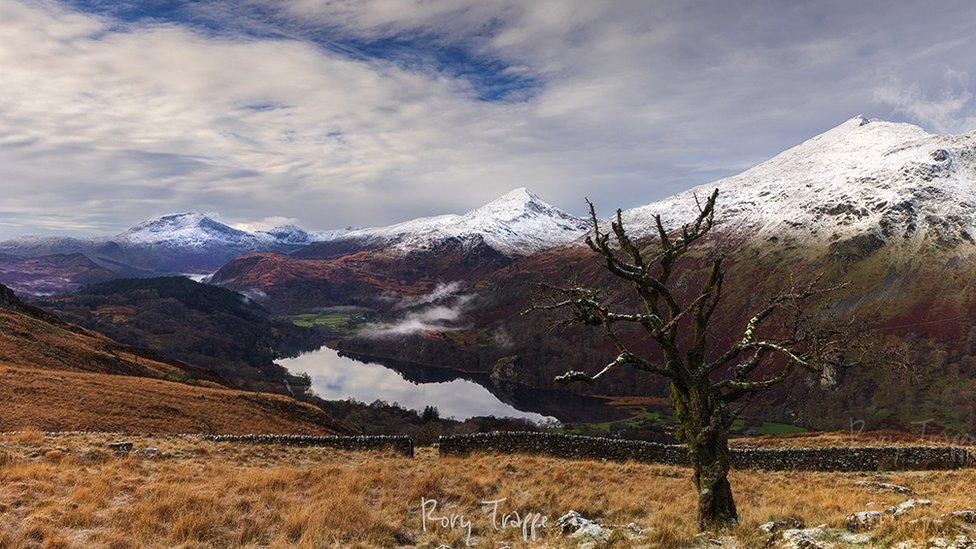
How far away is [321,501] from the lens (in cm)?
1352

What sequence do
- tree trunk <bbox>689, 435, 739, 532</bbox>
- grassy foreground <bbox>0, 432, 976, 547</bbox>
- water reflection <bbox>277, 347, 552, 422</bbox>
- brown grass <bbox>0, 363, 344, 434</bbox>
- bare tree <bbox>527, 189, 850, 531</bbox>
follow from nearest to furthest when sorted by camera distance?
grassy foreground <bbox>0, 432, 976, 547</bbox>
tree trunk <bbox>689, 435, 739, 532</bbox>
bare tree <bbox>527, 189, 850, 531</bbox>
brown grass <bbox>0, 363, 344, 434</bbox>
water reflection <bbox>277, 347, 552, 422</bbox>

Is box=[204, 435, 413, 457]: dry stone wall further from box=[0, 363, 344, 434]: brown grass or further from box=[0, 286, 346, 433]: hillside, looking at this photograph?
box=[0, 286, 346, 433]: hillside

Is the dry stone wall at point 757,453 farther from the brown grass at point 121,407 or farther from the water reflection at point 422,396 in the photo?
the water reflection at point 422,396

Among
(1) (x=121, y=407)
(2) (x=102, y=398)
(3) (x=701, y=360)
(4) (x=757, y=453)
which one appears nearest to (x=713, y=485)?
(3) (x=701, y=360)

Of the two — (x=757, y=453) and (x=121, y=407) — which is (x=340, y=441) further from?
(x=757, y=453)

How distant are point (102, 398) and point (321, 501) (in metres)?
31.7

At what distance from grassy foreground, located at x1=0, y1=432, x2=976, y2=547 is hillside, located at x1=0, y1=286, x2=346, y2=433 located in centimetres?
991

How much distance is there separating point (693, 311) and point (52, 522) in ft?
52.4

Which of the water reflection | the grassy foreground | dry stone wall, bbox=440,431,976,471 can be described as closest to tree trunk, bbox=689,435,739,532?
the grassy foreground

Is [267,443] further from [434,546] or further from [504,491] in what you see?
[434,546]

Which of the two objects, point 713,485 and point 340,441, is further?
point 340,441

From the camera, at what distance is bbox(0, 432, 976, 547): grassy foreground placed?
432 inches

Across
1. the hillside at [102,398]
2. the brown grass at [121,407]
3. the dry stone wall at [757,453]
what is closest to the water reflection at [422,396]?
the hillside at [102,398]

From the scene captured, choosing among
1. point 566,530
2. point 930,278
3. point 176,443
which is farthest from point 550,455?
point 930,278
